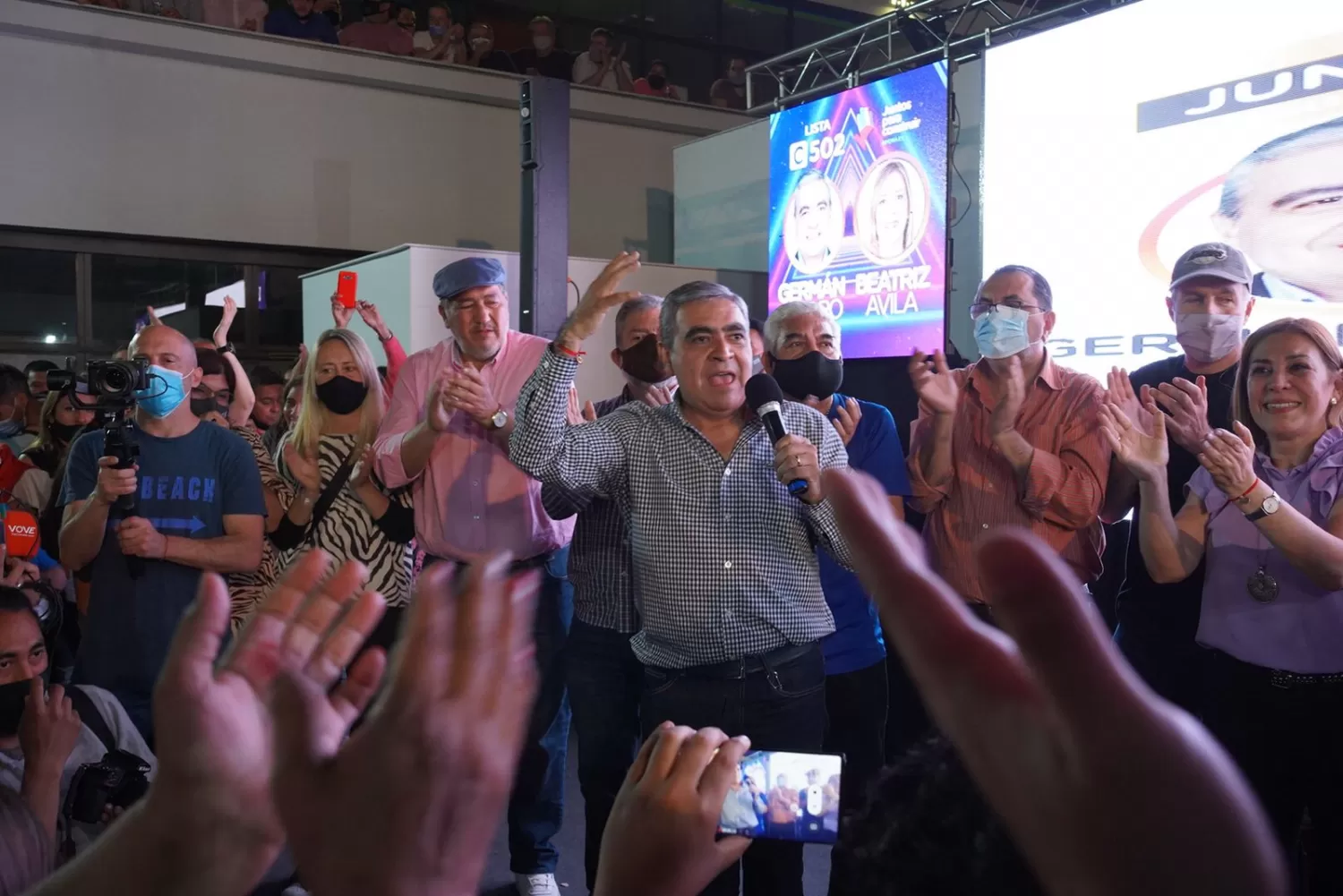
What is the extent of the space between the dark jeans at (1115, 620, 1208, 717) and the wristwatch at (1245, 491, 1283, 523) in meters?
0.43

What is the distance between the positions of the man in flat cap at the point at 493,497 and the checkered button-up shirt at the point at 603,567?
229 millimetres

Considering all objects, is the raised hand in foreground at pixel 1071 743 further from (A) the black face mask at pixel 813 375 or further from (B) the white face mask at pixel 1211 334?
(B) the white face mask at pixel 1211 334

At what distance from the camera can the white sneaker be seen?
9.18ft

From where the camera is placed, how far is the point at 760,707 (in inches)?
79.8

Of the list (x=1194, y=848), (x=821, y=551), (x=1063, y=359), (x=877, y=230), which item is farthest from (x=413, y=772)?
(x=877, y=230)

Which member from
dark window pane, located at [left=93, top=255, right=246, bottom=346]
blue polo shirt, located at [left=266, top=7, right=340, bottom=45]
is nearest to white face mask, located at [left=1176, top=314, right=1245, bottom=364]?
dark window pane, located at [left=93, top=255, right=246, bottom=346]

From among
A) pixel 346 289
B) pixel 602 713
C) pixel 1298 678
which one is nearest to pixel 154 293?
pixel 346 289

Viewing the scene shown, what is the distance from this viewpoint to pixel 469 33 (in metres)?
8.55

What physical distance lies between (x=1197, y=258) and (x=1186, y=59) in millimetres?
1739

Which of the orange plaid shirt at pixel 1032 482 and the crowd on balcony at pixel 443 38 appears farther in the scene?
the crowd on balcony at pixel 443 38

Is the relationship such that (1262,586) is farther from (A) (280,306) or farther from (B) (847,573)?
(A) (280,306)

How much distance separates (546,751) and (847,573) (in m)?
0.95

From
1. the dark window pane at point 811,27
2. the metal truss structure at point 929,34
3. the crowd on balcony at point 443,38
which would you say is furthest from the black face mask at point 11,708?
the dark window pane at point 811,27

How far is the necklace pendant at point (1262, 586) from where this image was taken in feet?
6.73
